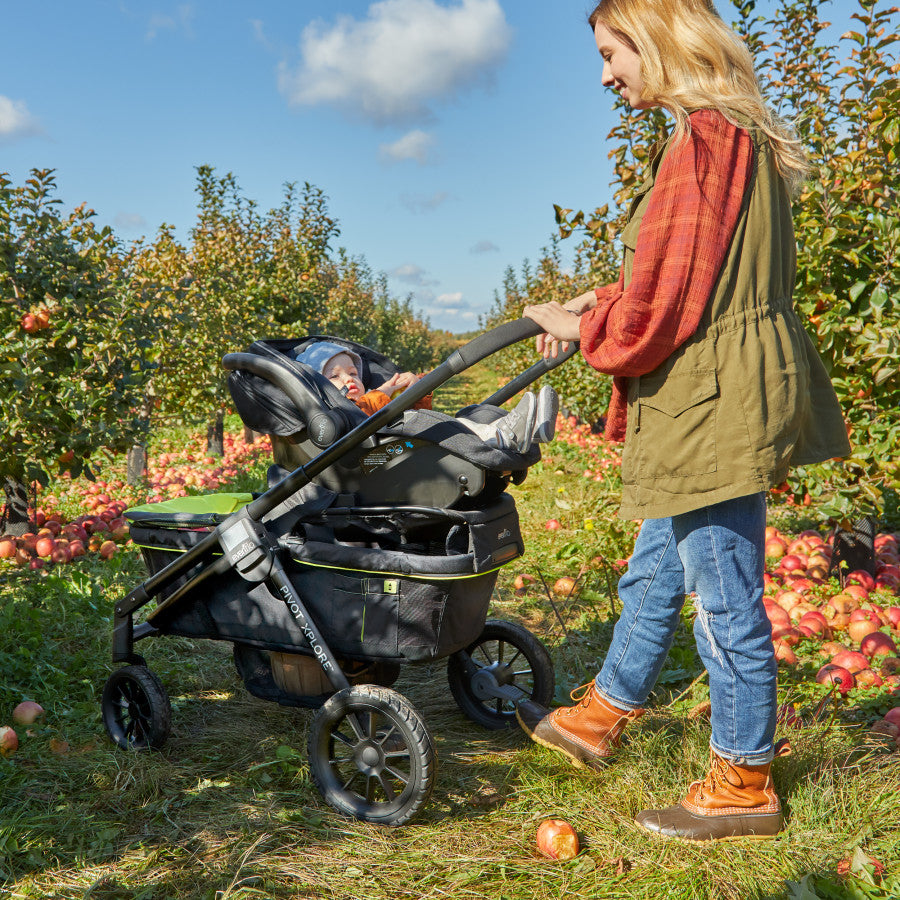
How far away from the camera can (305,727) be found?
290cm

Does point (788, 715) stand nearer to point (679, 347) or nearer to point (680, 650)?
point (680, 650)

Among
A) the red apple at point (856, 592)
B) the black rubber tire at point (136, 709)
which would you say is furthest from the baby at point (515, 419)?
the red apple at point (856, 592)

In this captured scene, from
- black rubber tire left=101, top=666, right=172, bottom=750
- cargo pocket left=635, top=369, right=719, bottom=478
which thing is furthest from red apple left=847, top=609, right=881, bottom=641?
black rubber tire left=101, top=666, right=172, bottom=750

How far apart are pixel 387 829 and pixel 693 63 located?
2.09m

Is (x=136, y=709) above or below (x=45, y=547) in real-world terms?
below

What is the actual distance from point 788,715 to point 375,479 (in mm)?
1562

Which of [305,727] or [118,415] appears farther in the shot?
[118,415]

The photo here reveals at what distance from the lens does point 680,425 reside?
6.27 feet

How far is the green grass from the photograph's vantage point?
198 cm

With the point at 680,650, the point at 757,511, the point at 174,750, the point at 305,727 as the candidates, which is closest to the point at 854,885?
the point at 757,511

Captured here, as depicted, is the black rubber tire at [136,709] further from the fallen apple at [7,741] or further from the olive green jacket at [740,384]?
the olive green jacket at [740,384]

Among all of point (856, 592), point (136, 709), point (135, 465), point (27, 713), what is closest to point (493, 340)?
point (136, 709)

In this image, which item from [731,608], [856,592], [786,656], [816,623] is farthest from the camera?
[856,592]

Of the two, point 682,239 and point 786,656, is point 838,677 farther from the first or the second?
point 682,239
